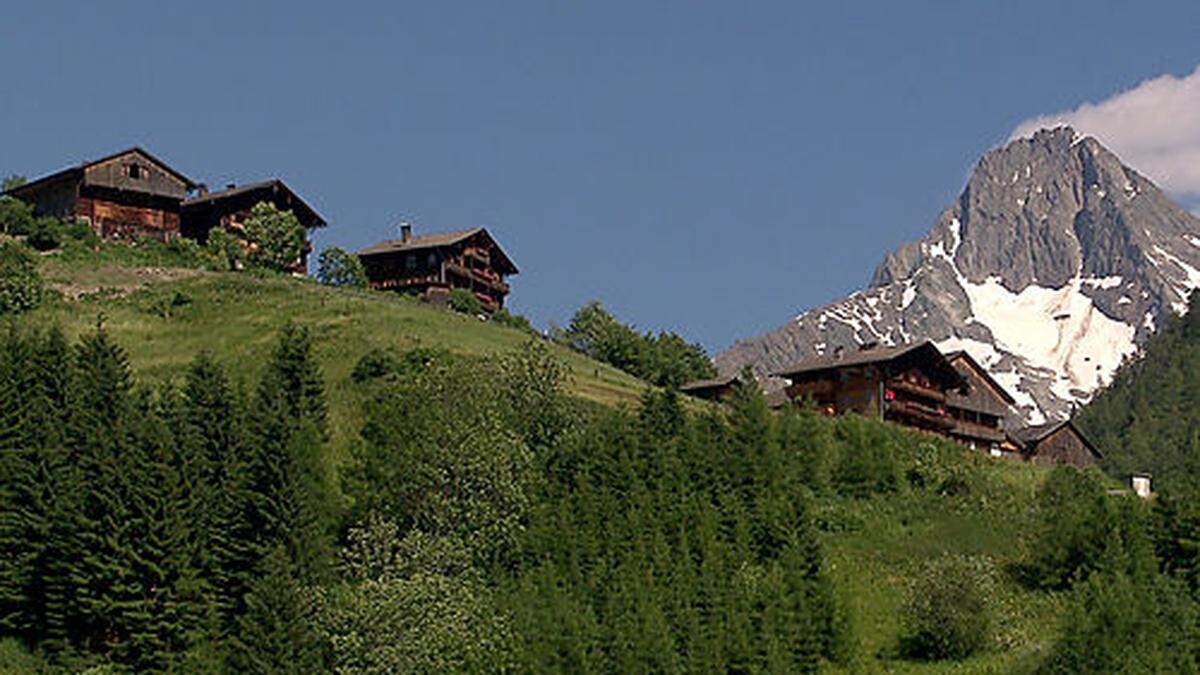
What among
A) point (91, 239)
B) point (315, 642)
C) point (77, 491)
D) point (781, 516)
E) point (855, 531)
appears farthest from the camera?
point (91, 239)

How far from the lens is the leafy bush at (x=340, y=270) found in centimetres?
13800

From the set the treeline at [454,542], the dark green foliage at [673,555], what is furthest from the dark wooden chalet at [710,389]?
the dark green foliage at [673,555]

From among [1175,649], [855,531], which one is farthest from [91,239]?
[1175,649]

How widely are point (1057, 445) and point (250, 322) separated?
64.9m

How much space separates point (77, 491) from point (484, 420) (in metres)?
18.6

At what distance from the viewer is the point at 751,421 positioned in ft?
283

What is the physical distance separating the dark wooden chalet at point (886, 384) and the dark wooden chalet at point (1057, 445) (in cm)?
1421

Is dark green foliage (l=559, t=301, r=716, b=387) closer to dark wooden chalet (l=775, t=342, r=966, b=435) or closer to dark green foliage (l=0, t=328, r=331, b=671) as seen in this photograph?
dark wooden chalet (l=775, t=342, r=966, b=435)

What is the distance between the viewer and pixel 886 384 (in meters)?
123

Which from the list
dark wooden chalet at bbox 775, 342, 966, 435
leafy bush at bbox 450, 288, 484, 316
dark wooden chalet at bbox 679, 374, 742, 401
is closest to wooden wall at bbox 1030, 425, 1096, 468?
dark wooden chalet at bbox 775, 342, 966, 435

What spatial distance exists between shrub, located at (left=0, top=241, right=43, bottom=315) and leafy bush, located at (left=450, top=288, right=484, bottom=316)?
29595 millimetres

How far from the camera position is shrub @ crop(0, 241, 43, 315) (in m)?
114

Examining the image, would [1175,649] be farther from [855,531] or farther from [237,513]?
[237,513]

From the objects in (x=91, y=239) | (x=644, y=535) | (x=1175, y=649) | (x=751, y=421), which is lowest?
(x=1175, y=649)
